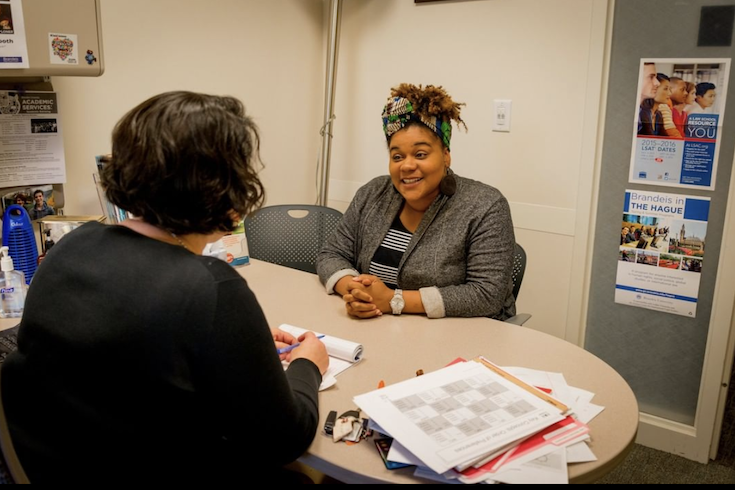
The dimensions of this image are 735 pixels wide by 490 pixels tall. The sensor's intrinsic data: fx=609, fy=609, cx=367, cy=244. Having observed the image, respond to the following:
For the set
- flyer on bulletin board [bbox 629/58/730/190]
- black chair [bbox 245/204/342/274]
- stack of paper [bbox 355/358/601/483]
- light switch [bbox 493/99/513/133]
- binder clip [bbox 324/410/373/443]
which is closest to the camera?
stack of paper [bbox 355/358/601/483]

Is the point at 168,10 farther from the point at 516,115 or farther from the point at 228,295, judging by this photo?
the point at 228,295

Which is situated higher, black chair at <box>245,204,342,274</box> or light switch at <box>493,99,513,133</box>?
light switch at <box>493,99,513,133</box>

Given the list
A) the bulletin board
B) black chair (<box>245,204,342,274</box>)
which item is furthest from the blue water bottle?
the bulletin board

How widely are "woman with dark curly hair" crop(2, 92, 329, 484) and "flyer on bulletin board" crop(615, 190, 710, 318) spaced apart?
182cm

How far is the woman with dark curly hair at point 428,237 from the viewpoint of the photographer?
70.1 inches

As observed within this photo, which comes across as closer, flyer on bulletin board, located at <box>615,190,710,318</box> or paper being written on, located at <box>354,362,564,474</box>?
paper being written on, located at <box>354,362,564,474</box>

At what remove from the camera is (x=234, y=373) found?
0.95 meters

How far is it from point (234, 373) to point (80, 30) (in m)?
1.43

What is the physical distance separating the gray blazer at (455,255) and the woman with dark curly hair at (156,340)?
0.83 m

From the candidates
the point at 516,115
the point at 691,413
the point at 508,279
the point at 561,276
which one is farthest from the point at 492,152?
the point at 691,413

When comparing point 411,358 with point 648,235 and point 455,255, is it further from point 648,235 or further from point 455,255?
point 648,235

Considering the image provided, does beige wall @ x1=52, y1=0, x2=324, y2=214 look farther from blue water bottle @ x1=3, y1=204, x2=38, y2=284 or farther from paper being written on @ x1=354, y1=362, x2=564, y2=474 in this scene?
paper being written on @ x1=354, y1=362, x2=564, y2=474

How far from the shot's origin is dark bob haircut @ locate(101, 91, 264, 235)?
1000mm

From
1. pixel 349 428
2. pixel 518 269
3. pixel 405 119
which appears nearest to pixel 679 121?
pixel 518 269
